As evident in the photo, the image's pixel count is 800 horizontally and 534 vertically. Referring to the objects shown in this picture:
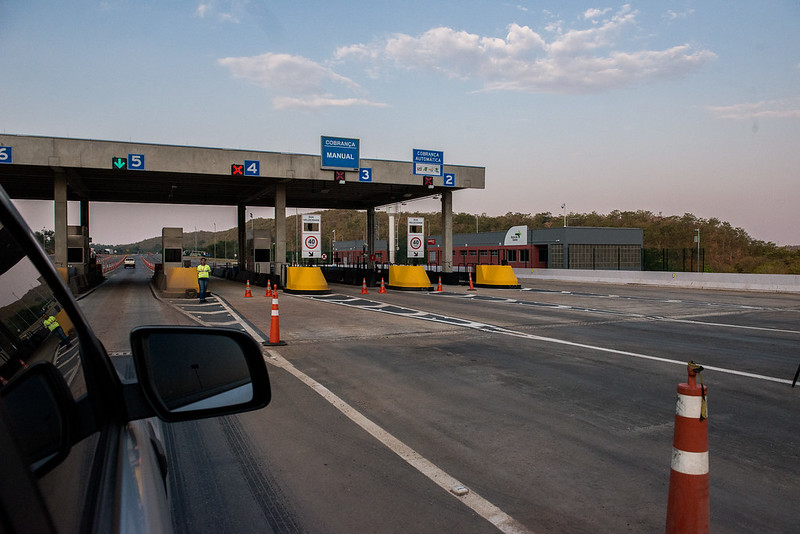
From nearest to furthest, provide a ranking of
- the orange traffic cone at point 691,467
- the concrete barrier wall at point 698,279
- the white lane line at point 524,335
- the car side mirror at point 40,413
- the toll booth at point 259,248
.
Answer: the car side mirror at point 40,413 < the orange traffic cone at point 691,467 < the white lane line at point 524,335 < the concrete barrier wall at point 698,279 < the toll booth at point 259,248

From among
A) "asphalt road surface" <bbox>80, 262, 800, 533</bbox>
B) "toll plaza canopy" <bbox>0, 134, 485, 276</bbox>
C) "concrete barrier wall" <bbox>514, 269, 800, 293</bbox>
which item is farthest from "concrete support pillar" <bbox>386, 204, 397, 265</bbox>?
"asphalt road surface" <bbox>80, 262, 800, 533</bbox>

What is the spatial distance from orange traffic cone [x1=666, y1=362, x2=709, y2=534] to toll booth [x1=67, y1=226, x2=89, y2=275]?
111 feet

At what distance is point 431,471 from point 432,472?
0.02 m

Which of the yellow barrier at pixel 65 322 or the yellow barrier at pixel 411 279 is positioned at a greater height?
the yellow barrier at pixel 65 322

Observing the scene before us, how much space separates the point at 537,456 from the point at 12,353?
4356 millimetres

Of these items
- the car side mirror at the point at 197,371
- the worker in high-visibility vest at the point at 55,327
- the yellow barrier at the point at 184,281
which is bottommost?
the yellow barrier at the point at 184,281

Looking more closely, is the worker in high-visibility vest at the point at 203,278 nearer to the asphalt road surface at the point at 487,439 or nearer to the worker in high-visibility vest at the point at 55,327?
the asphalt road surface at the point at 487,439

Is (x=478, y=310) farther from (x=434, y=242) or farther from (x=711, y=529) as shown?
(x=434, y=242)

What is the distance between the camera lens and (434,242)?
67688 millimetres

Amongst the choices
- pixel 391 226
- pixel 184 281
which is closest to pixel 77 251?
pixel 184 281

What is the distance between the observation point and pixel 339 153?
2844 centimetres

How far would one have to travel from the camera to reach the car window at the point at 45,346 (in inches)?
43.8

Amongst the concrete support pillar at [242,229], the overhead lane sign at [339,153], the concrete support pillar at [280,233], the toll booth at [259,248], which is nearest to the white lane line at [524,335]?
the overhead lane sign at [339,153]

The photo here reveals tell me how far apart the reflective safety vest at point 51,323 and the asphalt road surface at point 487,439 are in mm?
2471
